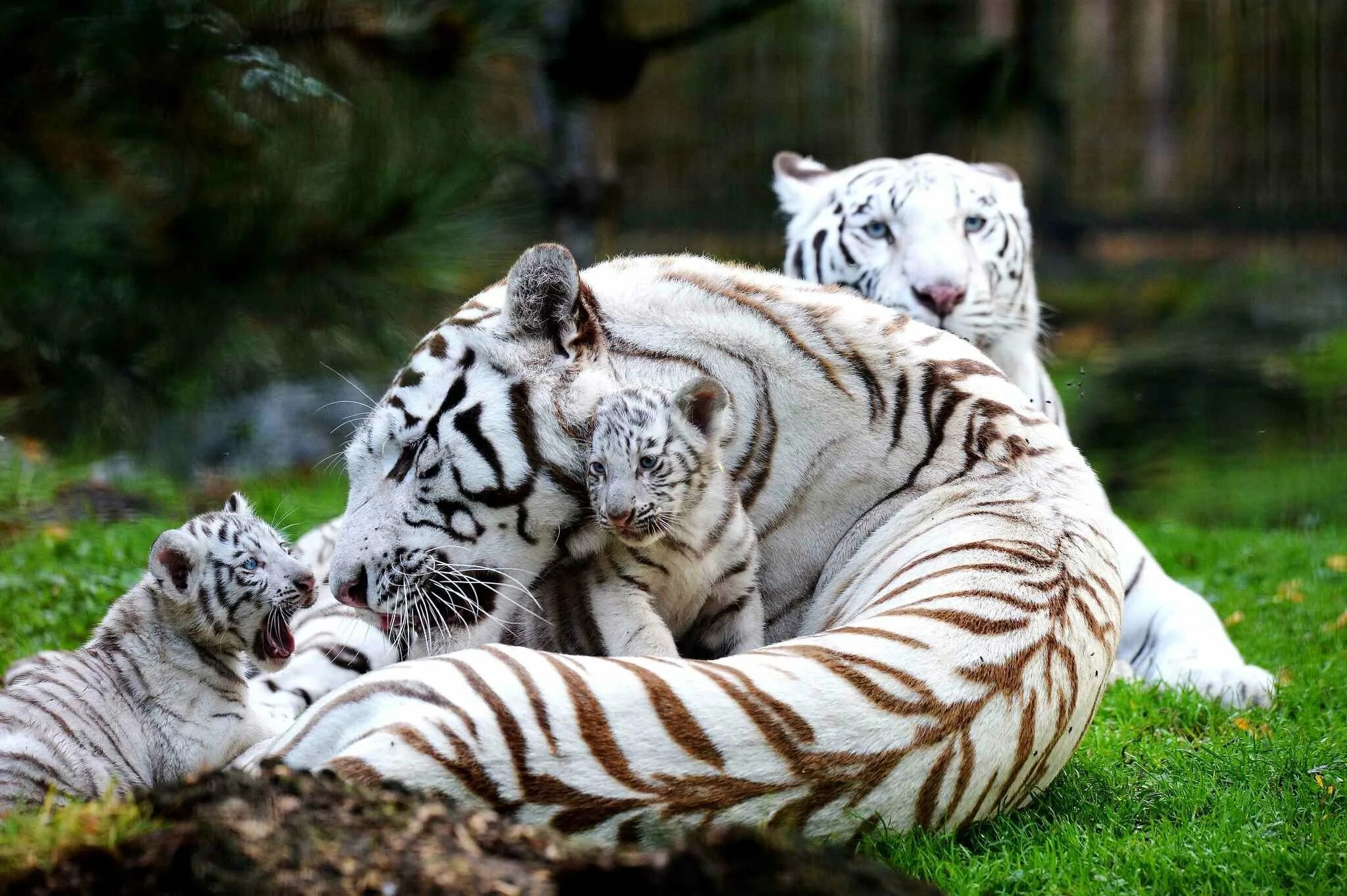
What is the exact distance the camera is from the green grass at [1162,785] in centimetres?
239

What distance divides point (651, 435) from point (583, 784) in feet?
2.65

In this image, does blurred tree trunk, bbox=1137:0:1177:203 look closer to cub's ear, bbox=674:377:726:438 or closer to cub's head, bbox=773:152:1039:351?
cub's head, bbox=773:152:1039:351

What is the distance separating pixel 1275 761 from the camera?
3.09 metres

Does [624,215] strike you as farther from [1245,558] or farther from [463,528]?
[463,528]

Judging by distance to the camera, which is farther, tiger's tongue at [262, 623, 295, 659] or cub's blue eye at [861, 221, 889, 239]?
cub's blue eye at [861, 221, 889, 239]

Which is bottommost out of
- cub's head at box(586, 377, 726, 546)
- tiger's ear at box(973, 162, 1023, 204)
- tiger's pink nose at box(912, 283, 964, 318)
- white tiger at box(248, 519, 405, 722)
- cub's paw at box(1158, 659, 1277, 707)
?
cub's paw at box(1158, 659, 1277, 707)

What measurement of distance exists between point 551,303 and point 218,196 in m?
1.31

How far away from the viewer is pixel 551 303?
2877 mm

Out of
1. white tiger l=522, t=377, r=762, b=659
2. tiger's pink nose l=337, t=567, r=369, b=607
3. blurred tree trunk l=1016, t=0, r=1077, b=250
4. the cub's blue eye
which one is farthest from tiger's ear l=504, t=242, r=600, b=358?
blurred tree trunk l=1016, t=0, r=1077, b=250

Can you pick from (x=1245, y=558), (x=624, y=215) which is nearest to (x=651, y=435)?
(x=1245, y=558)

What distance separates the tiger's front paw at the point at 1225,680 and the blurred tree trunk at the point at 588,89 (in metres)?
3.68

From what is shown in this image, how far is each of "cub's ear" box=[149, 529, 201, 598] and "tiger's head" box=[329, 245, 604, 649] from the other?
1.13 feet

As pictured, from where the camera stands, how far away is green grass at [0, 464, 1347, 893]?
2.39 meters

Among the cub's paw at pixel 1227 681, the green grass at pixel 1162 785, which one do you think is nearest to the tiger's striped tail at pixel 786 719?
the green grass at pixel 1162 785
